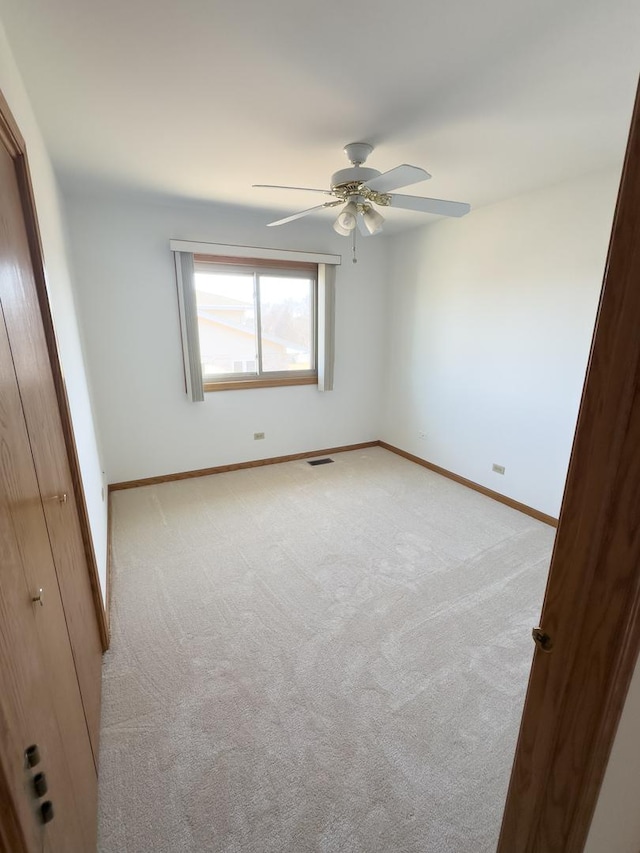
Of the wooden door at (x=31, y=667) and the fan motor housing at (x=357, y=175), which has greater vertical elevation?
the fan motor housing at (x=357, y=175)

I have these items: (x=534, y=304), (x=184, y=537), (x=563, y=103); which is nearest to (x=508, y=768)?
(x=184, y=537)

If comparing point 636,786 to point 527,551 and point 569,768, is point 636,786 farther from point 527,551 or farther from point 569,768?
point 527,551

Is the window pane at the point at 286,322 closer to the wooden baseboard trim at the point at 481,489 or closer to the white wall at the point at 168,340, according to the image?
the white wall at the point at 168,340

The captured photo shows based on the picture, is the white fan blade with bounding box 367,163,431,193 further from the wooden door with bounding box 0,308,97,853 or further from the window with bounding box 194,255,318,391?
the window with bounding box 194,255,318,391

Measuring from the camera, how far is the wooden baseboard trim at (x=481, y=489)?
3.05 metres

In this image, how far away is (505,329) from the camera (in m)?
3.16

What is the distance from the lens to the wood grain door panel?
97 cm

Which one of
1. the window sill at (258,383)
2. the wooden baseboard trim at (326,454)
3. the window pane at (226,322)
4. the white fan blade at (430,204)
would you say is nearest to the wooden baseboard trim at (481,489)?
the wooden baseboard trim at (326,454)

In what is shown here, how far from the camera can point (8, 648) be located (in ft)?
2.13

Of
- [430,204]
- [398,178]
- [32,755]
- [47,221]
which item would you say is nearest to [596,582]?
[32,755]

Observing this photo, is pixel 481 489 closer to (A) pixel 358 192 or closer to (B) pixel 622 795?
(A) pixel 358 192

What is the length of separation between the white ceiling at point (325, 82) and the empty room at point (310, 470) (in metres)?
0.02

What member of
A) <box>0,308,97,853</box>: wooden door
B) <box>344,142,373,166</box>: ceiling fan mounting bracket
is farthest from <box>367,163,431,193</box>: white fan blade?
<box>0,308,97,853</box>: wooden door

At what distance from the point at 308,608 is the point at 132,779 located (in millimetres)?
1011
